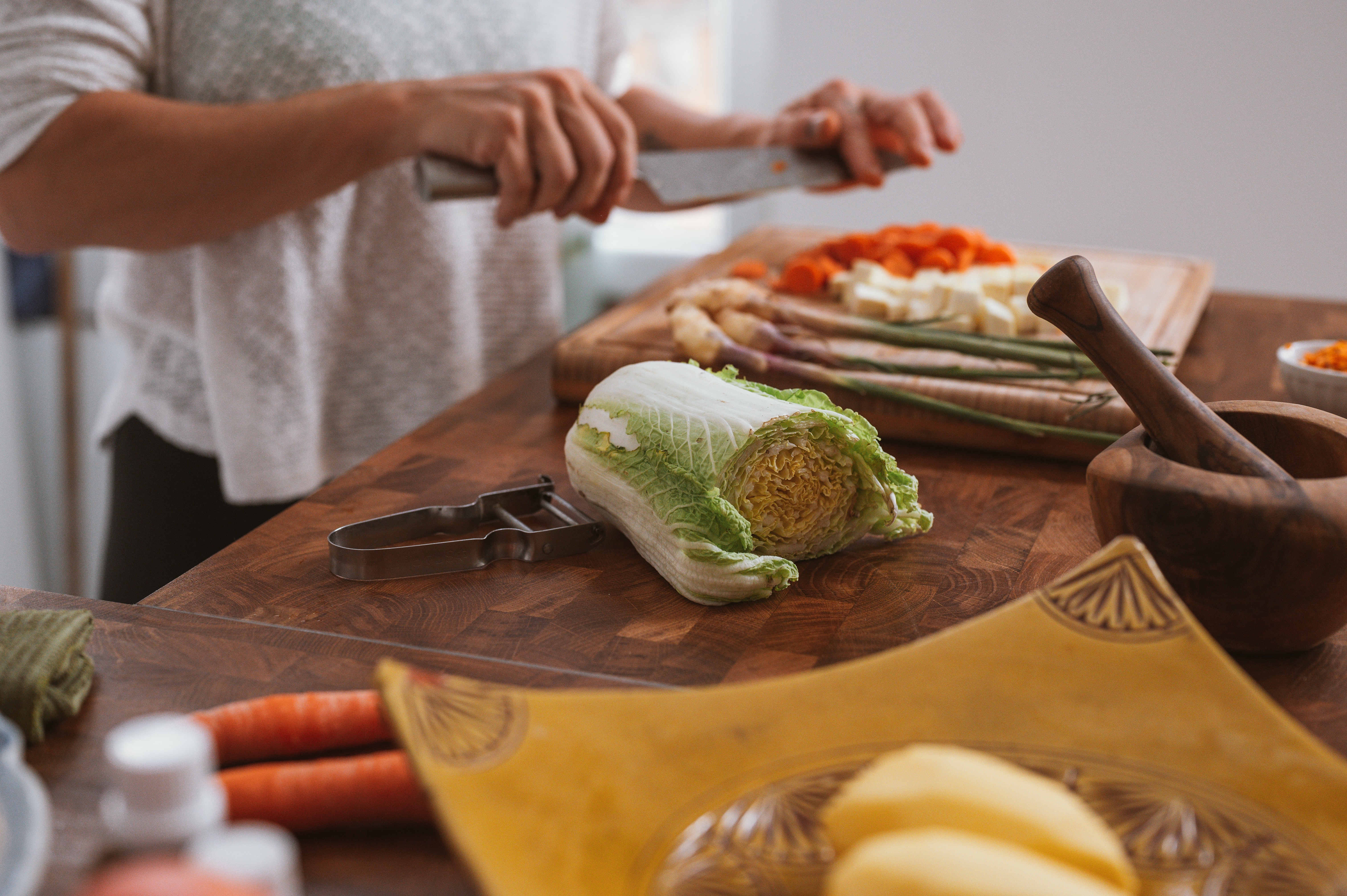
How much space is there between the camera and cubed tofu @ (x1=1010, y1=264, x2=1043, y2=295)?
61.4 inches

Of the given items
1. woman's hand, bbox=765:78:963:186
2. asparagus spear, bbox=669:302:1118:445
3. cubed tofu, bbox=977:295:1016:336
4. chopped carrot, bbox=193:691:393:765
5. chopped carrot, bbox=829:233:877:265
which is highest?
woman's hand, bbox=765:78:963:186

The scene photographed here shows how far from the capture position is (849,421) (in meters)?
0.94

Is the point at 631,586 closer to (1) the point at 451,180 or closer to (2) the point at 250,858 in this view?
(2) the point at 250,858

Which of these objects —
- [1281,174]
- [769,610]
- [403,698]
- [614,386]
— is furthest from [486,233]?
[1281,174]

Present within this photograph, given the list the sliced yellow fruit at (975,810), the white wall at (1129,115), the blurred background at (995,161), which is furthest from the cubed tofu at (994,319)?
the white wall at (1129,115)

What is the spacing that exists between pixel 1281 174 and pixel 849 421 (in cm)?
236

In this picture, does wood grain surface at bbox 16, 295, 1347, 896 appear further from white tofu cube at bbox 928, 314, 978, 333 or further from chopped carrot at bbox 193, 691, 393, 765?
white tofu cube at bbox 928, 314, 978, 333

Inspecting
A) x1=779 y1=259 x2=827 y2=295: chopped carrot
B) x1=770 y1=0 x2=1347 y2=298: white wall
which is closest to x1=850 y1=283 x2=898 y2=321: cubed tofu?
x1=779 y1=259 x2=827 y2=295: chopped carrot

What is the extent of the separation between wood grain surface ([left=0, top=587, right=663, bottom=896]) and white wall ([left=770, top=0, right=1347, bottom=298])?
2578mm

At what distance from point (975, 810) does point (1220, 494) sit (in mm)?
381

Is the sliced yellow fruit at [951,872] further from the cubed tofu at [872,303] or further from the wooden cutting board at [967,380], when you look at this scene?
the cubed tofu at [872,303]

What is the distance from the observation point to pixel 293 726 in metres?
0.68

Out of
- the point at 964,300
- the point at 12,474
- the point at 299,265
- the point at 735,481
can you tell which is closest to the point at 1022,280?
the point at 964,300

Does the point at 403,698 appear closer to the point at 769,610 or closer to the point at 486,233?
the point at 769,610
